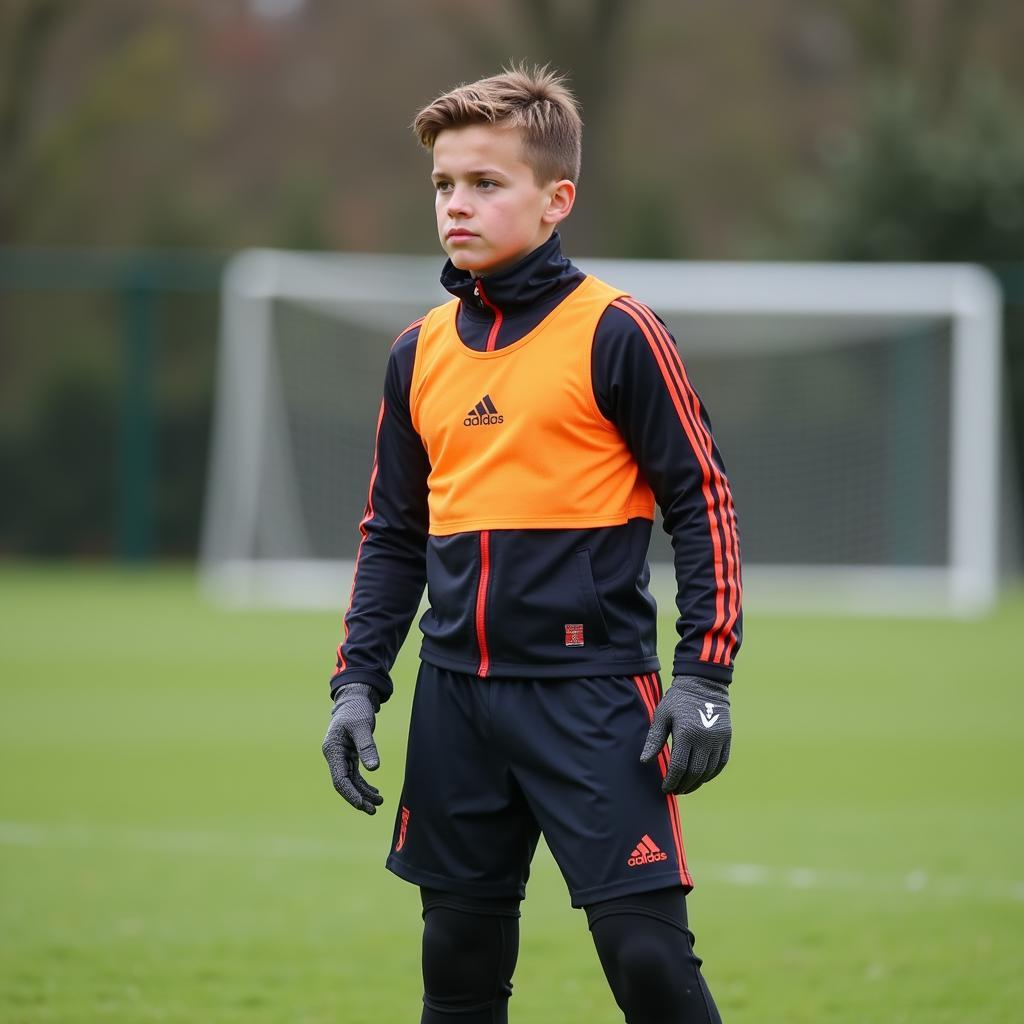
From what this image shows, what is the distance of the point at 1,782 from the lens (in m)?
7.35

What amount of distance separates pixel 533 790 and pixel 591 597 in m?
0.33

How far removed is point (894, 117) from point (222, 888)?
1650 cm

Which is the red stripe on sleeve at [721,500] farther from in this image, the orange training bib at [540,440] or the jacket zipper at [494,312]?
the jacket zipper at [494,312]

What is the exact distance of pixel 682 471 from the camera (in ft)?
9.30

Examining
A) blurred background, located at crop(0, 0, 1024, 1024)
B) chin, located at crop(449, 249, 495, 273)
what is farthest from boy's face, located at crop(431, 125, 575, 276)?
blurred background, located at crop(0, 0, 1024, 1024)

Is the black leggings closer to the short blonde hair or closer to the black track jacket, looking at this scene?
the black track jacket

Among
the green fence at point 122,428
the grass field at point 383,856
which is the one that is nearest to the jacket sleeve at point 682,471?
the grass field at point 383,856

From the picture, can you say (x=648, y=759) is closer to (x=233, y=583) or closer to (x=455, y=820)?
(x=455, y=820)

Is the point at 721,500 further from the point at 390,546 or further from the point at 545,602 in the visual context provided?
the point at 390,546

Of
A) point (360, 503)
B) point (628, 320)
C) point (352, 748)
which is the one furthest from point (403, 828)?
point (360, 503)

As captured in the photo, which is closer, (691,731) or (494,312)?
(691,731)

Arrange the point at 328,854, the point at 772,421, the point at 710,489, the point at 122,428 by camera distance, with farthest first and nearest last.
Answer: the point at 122,428
the point at 772,421
the point at 328,854
the point at 710,489

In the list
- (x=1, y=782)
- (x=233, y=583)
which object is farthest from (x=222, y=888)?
(x=233, y=583)

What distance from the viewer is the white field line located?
217 inches
